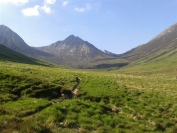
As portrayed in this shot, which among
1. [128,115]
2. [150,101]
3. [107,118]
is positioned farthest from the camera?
[150,101]

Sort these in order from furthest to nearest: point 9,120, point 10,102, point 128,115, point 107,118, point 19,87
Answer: point 19,87, point 128,115, point 10,102, point 107,118, point 9,120

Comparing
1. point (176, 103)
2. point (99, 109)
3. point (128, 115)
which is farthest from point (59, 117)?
point (176, 103)

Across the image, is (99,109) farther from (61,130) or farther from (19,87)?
(19,87)

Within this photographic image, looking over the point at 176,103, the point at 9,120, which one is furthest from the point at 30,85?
the point at 176,103

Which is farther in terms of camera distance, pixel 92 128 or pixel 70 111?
pixel 70 111

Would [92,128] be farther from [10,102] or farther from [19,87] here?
[19,87]

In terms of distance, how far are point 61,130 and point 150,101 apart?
18859 mm

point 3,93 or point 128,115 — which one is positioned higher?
point 3,93

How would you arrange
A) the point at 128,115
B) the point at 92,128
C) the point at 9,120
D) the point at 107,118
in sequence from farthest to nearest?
the point at 128,115
the point at 107,118
the point at 92,128
the point at 9,120

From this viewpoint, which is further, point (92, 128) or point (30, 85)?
point (30, 85)

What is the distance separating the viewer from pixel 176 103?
30719 millimetres

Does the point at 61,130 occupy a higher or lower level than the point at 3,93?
lower

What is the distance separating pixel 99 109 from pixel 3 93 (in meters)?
11.3

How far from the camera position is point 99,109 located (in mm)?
22531
